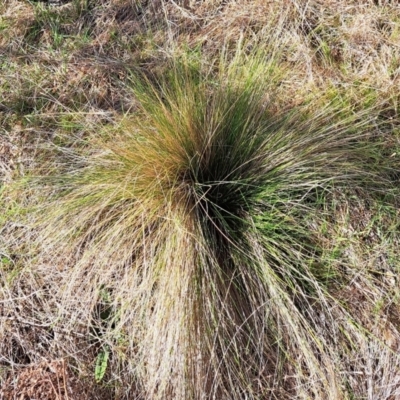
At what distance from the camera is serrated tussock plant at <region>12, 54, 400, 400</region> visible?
49.6 inches

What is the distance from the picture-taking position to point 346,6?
1.83 metres

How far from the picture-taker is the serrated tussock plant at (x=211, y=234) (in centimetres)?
126

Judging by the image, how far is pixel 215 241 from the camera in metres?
1.35

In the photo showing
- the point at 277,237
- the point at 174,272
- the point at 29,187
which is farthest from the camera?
the point at 29,187

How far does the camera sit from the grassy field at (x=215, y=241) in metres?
1.27

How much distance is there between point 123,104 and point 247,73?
1.65 feet

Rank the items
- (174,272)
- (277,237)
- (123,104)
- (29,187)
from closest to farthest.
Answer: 1. (174,272)
2. (277,237)
3. (29,187)
4. (123,104)

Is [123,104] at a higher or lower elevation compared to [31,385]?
higher

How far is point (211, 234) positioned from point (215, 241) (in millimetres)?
24

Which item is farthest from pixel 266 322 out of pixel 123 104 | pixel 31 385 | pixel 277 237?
pixel 123 104

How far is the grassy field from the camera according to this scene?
1272 mm

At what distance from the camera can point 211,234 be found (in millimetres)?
→ 1352

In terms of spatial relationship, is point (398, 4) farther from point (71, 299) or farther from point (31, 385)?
point (31, 385)

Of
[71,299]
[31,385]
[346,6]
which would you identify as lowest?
[31,385]
